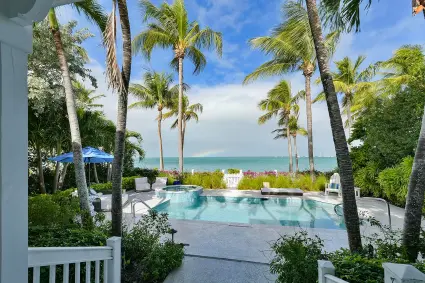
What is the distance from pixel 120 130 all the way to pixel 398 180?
334 inches

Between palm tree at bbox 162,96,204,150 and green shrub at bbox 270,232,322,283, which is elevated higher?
palm tree at bbox 162,96,204,150

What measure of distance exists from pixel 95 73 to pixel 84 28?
1.77 metres

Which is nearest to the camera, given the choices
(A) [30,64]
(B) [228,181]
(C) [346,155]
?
(C) [346,155]

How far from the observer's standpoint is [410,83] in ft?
26.9

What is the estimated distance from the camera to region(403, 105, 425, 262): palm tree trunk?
306cm

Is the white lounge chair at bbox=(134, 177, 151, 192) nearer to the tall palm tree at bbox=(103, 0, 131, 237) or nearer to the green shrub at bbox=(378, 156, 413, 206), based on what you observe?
the tall palm tree at bbox=(103, 0, 131, 237)

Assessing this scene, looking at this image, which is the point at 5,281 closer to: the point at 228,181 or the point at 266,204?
the point at 266,204

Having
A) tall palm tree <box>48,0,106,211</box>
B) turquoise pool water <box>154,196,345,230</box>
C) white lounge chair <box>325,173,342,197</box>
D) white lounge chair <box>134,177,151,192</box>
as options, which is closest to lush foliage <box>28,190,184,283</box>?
tall palm tree <box>48,0,106,211</box>

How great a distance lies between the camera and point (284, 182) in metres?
12.1

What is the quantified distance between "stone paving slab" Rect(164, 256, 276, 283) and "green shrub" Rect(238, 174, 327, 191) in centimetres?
862

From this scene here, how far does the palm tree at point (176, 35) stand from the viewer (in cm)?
1149

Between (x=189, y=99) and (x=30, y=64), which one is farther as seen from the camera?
(x=189, y=99)

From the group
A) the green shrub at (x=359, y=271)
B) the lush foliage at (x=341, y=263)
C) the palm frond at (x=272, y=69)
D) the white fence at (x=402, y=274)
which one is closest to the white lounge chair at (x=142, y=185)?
the palm frond at (x=272, y=69)

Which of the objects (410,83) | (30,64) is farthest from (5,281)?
(410,83)
